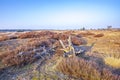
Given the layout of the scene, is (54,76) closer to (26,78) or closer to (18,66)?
(26,78)

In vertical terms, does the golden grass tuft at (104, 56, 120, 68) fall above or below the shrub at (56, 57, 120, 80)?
below

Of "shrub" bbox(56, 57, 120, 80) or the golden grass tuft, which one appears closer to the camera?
"shrub" bbox(56, 57, 120, 80)

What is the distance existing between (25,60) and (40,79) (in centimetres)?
247

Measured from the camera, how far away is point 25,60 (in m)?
8.07

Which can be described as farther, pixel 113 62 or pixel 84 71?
pixel 113 62

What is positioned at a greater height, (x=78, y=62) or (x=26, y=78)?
(x=78, y=62)

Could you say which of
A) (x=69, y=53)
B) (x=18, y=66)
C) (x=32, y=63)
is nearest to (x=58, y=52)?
(x=69, y=53)

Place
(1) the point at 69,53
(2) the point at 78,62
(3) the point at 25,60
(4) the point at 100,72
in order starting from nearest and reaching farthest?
(4) the point at 100,72 < (2) the point at 78,62 < (3) the point at 25,60 < (1) the point at 69,53

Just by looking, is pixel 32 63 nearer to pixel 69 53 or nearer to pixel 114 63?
pixel 69 53

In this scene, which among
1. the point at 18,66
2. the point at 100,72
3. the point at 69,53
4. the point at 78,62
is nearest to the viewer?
the point at 100,72

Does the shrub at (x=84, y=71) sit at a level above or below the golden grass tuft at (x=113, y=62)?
above

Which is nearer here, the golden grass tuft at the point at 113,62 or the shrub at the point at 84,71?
the shrub at the point at 84,71

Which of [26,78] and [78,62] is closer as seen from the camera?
[26,78]

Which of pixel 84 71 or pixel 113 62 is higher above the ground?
pixel 84 71
